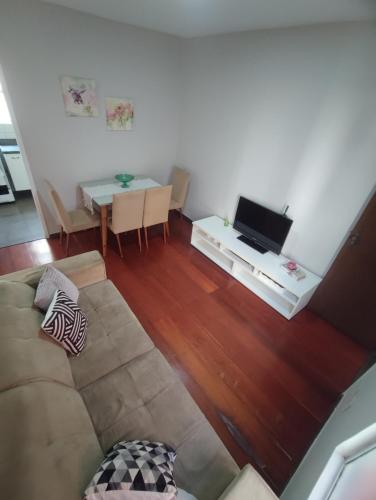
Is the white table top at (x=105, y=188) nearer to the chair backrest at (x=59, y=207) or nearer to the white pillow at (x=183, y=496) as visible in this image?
the chair backrest at (x=59, y=207)

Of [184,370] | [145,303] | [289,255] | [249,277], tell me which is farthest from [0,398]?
[289,255]

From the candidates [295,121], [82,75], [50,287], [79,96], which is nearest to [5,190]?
[79,96]

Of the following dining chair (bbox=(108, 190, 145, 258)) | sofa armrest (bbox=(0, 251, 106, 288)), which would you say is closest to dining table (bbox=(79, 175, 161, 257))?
dining chair (bbox=(108, 190, 145, 258))

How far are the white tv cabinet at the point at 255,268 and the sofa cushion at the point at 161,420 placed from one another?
4.75ft

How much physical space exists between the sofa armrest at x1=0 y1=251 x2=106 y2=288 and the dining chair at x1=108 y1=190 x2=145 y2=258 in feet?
2.60

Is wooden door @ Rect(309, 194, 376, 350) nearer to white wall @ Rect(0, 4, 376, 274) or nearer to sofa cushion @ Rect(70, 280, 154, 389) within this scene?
white wall @ Rect(0, 4, 376, 274)

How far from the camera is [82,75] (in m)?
2.48

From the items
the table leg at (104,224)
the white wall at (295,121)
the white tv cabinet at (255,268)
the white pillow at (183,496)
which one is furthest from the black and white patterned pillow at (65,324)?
the white wall at (295,121)

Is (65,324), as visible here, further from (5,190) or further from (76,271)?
(5,190)

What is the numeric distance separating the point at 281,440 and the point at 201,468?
0.76 meters

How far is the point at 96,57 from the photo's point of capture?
97.4 inches

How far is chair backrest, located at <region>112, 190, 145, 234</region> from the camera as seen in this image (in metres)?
2.50

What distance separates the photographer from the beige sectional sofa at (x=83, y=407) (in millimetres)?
809

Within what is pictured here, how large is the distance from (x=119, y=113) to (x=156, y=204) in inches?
50.4
